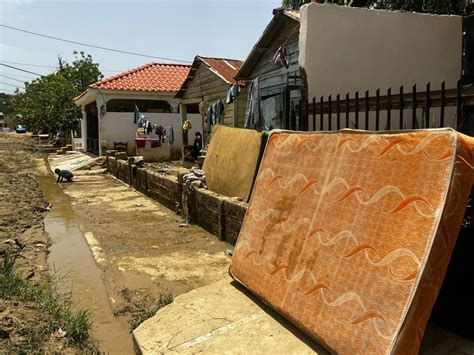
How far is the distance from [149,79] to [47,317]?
729 inches

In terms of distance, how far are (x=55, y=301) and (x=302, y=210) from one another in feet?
10.5

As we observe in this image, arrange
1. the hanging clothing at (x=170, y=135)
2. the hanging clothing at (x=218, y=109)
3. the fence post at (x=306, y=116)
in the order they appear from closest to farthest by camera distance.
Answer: the fence post at (x=306, y=116)
the hanging clothing at (x=218, y=109)
the hanging clothing at (x=170, y=135)

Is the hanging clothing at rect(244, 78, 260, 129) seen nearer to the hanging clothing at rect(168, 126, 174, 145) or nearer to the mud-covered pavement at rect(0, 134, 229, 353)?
the mud-covered pavement at rect(0, 134, 229, 353)

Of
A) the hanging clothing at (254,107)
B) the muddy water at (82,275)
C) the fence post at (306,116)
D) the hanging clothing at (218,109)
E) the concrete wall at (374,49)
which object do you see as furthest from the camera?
the hanging clothing at (218,109)

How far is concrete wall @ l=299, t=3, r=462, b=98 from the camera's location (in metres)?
6.25

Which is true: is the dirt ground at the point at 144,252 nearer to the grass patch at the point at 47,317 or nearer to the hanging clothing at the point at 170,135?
the grass patch at the point at 47,317

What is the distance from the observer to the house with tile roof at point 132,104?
765 inches

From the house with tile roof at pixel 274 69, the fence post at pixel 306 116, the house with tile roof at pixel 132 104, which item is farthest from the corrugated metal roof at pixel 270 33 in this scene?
the house with tile roof at pixel 132 104

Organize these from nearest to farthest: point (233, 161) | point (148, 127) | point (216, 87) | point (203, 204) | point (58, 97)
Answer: point (233, 161) < point (203, 204) < point (216, 87) < point (148, 127) < point (58, 97)

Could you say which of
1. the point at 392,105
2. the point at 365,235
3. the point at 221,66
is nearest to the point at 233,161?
the point at 392,105

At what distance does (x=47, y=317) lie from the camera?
13.3 feet

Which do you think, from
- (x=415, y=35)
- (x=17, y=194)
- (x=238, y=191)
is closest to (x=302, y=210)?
(x=238, y=191)

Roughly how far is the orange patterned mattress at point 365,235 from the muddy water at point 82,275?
1.76 meters

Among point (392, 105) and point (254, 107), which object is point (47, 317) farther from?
point (254, 107)
